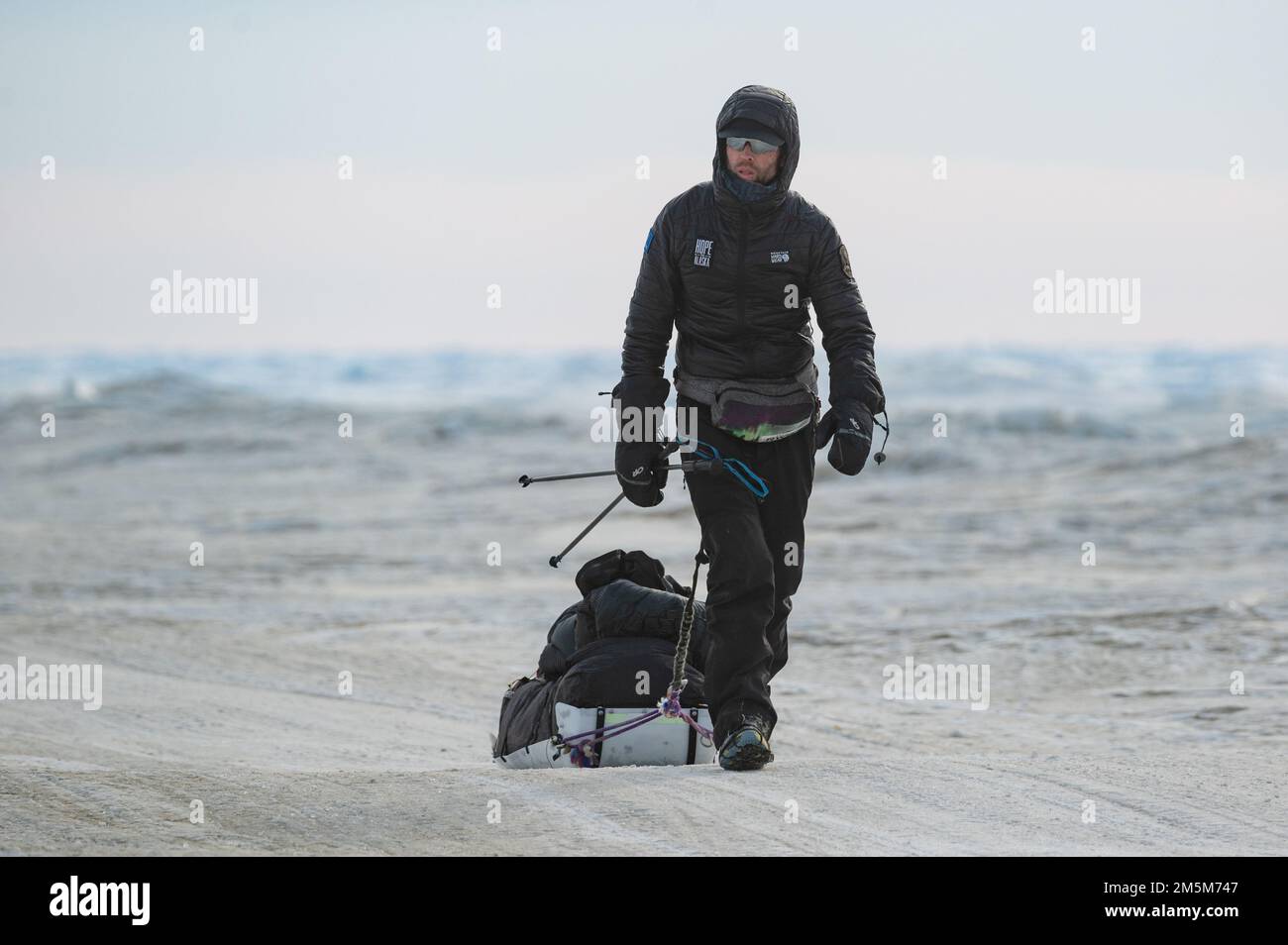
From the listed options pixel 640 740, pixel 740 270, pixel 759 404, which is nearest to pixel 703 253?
pixel 740 270

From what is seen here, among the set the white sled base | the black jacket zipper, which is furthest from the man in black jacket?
the white sled base

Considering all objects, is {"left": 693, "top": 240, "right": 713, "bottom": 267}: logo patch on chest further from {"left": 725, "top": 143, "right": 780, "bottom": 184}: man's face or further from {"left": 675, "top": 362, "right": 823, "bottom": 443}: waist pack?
{"left": 675, "top": 362, "right": 823, "bottom": 443}: waist pack

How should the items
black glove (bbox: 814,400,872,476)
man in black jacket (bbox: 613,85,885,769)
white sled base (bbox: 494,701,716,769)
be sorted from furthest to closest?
white sled base (bbox: 494,701,716,769) → man in black jacket (bbox: 613,85,885,769) → black glove (bbox: 814,400,872,476)

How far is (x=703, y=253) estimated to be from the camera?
4785mm

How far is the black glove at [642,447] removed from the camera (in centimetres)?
481

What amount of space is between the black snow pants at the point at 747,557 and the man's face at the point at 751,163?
2.42 feet

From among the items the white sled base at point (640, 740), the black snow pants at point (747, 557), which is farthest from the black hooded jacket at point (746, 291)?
the white sled base at point (640, 740)

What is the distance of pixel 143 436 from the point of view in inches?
1128

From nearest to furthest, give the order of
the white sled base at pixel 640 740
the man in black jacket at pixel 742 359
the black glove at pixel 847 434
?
the black glove at pixel 847 434, the man in black jacket at pixel 742 359, the white sled base at pixel 640 740

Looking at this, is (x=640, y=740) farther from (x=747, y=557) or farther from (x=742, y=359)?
(x=742, y=359)

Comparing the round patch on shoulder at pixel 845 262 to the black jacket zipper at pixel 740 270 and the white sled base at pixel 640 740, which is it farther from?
the white sled base at pixel 640 740

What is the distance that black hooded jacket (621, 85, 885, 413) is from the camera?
478cm

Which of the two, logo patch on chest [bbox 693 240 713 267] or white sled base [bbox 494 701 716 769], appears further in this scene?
white sled base [bbox 494 701 716 769]

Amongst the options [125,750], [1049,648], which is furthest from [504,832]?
[1049,648]
